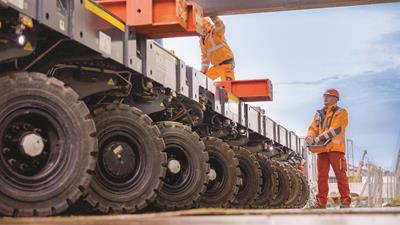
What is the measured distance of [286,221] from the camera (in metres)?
3.06

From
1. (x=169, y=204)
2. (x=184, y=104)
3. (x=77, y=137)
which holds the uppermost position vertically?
(x=184, y=104)

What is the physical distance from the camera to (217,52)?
1209cm

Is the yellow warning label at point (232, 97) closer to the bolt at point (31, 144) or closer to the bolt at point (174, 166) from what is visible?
the bolt at point (174, 166)

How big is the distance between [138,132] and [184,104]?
2015mm

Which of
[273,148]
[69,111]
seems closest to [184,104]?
[69,111]

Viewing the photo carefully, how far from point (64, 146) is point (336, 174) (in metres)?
6.16

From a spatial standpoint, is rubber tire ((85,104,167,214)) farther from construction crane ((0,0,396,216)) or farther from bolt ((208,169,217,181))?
bolt ((208,169,217,181))

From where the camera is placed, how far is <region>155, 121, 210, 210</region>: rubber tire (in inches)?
264

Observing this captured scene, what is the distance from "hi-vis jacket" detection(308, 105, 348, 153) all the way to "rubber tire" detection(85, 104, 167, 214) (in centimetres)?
470

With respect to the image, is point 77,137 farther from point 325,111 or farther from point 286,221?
point 325,111

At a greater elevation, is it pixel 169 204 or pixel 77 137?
pixel 77 137

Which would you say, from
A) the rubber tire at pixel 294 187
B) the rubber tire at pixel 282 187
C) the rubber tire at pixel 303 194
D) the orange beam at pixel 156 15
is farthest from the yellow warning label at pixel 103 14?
the rubber tire at pixel 303 194

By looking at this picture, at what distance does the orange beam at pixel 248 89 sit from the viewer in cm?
1123

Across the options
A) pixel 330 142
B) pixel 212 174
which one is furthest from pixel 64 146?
pixel 330 142
